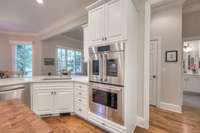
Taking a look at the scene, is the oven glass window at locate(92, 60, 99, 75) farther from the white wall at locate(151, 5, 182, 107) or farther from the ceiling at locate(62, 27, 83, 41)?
the ceiling at locate(62, 27, 83, 41)

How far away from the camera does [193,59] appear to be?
6770 millimetres

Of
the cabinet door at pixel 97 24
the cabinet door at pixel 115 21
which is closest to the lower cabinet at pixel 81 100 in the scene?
the cabinet door at pixel 97 24

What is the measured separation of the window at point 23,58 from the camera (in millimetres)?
6424

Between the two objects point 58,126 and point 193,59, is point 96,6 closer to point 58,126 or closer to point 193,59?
point 58,126

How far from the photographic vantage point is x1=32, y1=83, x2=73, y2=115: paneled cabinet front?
3283 millimetres

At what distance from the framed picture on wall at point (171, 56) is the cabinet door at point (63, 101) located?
2870 mm

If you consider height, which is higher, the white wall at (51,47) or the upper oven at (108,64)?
the white wall at (51,47)

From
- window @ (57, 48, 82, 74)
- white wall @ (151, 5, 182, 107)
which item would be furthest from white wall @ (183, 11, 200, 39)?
window @ (57, 48, 82, 74)

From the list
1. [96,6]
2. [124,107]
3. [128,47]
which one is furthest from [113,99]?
[96,6]

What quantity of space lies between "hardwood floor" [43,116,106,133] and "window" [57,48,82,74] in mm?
4205

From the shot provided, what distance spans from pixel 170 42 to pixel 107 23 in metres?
2.45

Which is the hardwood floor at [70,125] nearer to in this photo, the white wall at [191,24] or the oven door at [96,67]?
the oven door at [96,67]

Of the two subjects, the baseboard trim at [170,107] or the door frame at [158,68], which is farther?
the door frame at [158,68]

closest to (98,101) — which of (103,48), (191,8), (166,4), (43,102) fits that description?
(103,48)
